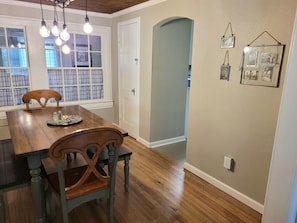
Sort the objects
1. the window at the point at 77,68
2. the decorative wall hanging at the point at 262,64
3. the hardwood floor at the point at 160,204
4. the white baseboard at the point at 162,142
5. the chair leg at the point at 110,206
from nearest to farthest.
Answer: the chair leg at the point at 110,206, the decorative wall hanging at the point at 262,64, the hardwood floor at the point at 160,204, the white baseboard at the point at 162,142, the window at the point at 77,68

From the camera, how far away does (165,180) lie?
2.63 meters

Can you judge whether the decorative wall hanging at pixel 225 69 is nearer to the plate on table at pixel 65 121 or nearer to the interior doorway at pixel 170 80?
the interior doorway at pixel 170 80

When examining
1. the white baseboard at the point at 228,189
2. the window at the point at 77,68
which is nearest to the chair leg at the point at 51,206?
the white baseboard at the point at 228,189

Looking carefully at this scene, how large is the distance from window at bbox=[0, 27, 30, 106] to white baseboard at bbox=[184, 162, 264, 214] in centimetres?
303

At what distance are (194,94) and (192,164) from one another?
3.05 feet

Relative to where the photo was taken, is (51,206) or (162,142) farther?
(162,142)

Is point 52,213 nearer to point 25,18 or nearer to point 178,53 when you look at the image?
point 178,53

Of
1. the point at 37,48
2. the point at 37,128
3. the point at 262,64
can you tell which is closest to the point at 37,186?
the point at 37,128

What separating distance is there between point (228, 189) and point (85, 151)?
1735 mm

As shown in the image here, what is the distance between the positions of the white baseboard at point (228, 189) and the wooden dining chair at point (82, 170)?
4.43ft

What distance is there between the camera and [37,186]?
64.3 inches

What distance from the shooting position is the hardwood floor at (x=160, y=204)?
1.97 meters

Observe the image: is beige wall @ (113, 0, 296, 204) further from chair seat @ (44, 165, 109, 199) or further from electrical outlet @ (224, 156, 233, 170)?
chair seat @ (44, 165, 109, 199)

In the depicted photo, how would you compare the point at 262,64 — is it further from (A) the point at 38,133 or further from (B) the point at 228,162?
(A) the point at 38,133
